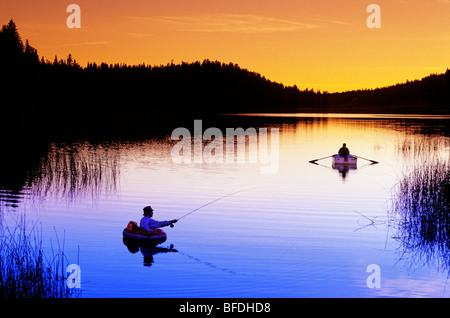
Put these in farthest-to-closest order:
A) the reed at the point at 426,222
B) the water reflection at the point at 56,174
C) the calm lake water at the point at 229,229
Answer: the water reflection at the point at 56,174, the reed at the point at 426,222, the calm lake water at the point at 229,229

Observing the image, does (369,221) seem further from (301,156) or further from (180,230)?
(301,156)

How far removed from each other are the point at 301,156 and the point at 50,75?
97.0 m

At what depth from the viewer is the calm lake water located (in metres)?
12.8

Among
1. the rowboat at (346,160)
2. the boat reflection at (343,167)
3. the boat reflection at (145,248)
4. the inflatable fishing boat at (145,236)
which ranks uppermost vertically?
the rowboat at (346,160)

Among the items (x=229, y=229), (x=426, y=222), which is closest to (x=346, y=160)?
(x=229, y=229)

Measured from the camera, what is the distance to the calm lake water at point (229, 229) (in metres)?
12.8

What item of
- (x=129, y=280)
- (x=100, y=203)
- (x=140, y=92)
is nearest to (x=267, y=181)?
(x=100, y=203)

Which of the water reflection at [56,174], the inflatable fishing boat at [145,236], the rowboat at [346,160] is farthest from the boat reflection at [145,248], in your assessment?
the rowboat at [346,160]

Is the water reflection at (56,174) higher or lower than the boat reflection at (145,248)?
higher

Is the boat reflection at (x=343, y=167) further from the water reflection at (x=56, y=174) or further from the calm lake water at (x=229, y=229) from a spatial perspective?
the water reflection at (x=56, y=174)

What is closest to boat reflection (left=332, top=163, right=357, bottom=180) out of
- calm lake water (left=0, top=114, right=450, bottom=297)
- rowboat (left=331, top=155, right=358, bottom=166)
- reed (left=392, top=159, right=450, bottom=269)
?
rowboat (left=331, top=155, right=358, bottom=166)

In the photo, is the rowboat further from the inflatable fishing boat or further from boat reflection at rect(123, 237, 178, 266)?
the inflatable fishing boat

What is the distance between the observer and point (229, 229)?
61.9 ft
